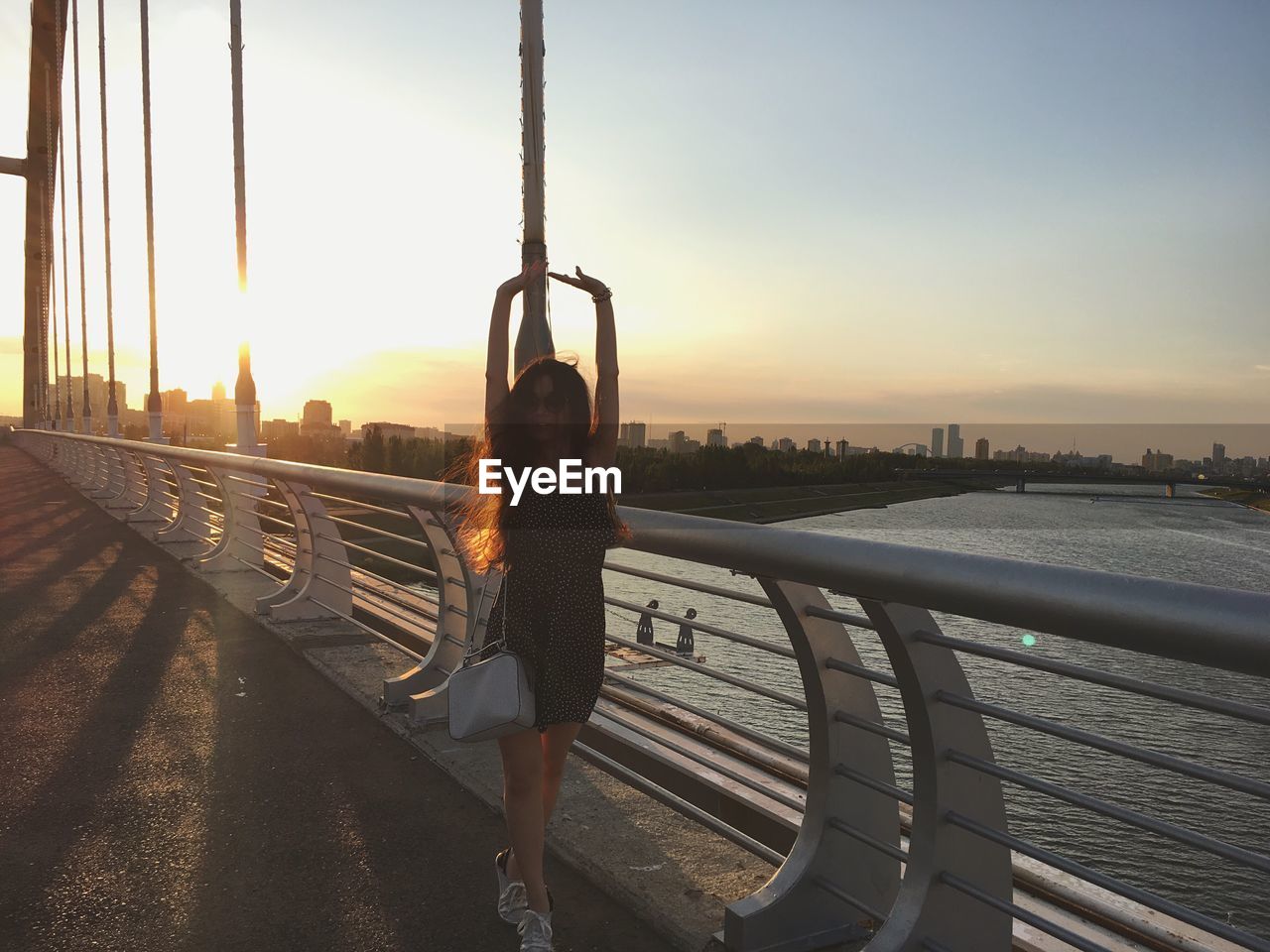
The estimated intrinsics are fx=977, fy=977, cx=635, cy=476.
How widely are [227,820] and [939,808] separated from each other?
241cm

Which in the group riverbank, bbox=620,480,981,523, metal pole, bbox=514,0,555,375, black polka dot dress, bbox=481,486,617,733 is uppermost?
metal pole, bbox=514,0,555,375

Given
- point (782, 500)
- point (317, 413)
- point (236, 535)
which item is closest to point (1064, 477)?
point (782, 500)

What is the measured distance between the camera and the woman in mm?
2459

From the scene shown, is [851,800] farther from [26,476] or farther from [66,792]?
[26,476]

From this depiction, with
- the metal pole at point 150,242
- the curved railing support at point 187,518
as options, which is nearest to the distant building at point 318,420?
Answer: the metal pole at point 150,242

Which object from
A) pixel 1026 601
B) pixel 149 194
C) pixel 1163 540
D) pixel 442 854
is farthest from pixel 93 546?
pixel 1163 540

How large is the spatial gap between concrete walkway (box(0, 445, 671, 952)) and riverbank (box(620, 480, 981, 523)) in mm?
61001

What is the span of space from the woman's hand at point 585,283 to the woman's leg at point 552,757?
1.21 metres

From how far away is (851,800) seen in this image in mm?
2461

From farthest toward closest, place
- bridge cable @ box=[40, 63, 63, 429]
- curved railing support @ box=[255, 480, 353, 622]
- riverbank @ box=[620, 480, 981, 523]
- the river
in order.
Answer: riverbank @ box=[620, 480, 981, 523] < bridge cable @ box=[40, 63, 63, 429] < the river < curved railing support @ box=[255, 480, 353, 622]

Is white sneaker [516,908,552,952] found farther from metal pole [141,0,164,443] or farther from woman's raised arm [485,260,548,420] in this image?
metal pole [141,0,164,443]

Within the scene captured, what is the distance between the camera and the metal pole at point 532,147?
503 centimetres

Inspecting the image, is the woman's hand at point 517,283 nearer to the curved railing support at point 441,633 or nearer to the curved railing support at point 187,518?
the curved railing support at point 441,633

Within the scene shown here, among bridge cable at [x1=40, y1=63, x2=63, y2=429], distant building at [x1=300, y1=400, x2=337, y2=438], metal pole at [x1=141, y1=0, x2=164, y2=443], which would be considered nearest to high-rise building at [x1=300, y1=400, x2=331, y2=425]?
distant building at [x1=300, y1=400, x2=337, y2=438]
